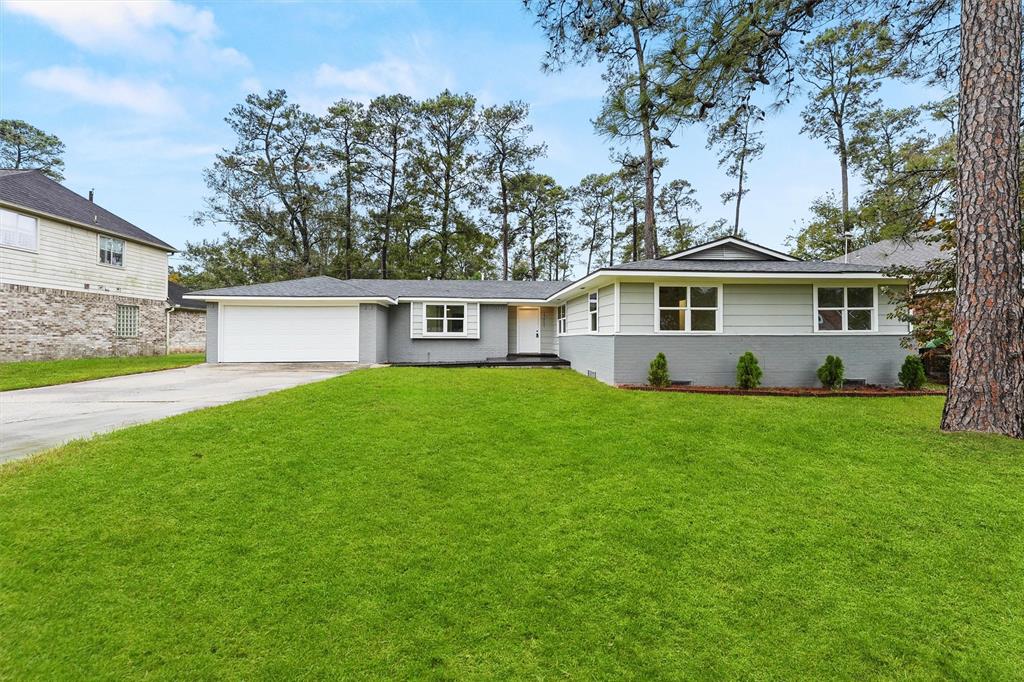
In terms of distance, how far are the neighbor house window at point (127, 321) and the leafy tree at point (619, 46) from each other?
20149 millimetres

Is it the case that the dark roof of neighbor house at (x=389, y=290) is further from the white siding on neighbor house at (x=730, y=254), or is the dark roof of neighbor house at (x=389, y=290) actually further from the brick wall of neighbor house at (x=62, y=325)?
the white siding on neighbor house at (x=730, y=254)

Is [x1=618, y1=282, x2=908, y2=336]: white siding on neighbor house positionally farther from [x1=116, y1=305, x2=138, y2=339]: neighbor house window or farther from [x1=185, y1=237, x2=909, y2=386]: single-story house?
[x1=116, y1=305, x2=138, y2=339]: neighbor house window

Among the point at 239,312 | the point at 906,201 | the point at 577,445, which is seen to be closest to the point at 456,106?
the point at 239,312

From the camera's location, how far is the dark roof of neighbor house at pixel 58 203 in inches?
573

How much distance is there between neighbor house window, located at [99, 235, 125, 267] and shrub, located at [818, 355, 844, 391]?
2443 cm

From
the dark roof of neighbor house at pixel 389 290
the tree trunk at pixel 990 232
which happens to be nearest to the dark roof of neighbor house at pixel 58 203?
the dark roof of neighbor house at pixel 389 290

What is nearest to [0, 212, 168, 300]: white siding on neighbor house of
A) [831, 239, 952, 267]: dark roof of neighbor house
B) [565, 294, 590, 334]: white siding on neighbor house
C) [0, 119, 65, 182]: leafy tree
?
[0, 119, 65, 182]: leafy tree

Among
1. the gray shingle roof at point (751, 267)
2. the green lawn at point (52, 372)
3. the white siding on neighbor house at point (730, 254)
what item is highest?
the white siding on neighbor house at point (730, 254)

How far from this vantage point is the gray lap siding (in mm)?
A: 16203

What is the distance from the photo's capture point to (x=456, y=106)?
87.7ft

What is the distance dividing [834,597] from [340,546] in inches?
118

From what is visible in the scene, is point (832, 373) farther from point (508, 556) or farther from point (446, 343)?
point (446, 343)

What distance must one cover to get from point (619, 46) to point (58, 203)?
20658 mm

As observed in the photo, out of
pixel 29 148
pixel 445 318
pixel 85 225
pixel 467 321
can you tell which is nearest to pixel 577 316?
pixel 467 321
